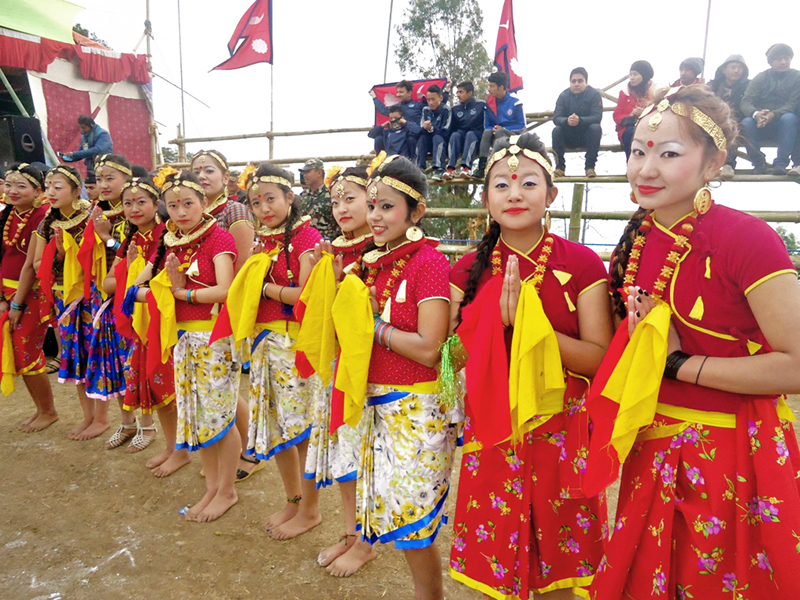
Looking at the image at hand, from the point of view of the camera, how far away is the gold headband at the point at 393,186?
7.10 feet

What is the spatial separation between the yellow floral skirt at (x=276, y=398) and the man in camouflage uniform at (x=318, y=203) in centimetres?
105

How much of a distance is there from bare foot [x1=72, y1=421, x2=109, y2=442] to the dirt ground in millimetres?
310

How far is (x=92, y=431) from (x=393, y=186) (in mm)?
4113

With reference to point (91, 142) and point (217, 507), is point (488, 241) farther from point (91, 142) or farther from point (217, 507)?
point (91, 142)

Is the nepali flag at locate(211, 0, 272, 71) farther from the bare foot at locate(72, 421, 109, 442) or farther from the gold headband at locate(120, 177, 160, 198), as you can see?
the bare foot at locate(72, 421, 109, 442)

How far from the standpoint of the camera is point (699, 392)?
1.46 meters

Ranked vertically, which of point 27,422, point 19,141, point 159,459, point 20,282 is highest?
point 19,141

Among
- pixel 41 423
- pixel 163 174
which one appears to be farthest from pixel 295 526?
pixel 41 423

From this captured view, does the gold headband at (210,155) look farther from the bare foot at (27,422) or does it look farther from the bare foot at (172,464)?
the bare foot at (27,422)

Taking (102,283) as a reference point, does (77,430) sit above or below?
below

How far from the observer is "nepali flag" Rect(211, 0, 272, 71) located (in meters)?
9.33

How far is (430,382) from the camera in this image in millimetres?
2152

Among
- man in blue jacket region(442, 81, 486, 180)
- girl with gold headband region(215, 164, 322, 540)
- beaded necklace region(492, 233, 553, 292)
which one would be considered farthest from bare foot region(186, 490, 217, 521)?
man in blue jacket region(442, 81, 486, 180)

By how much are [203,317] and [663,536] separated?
2.75 metres
